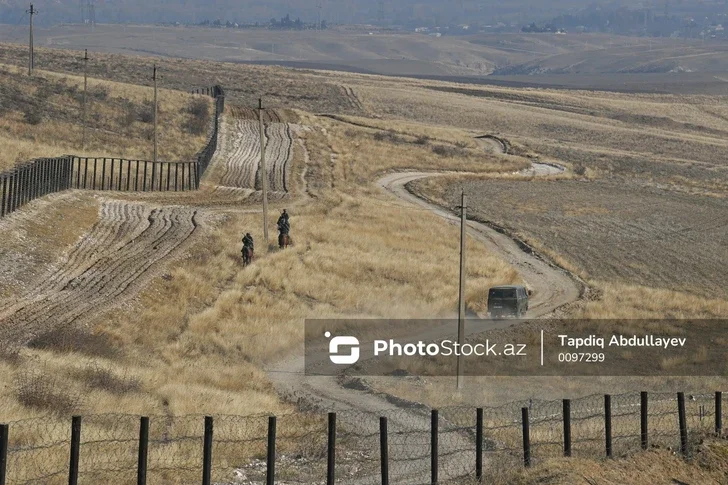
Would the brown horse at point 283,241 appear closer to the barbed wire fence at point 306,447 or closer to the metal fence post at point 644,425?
the barbed wire fence at point 306,447

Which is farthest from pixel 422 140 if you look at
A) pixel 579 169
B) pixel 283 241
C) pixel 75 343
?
pixel 75 343

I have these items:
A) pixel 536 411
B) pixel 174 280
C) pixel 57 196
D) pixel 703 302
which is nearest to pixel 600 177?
pixel 703 302

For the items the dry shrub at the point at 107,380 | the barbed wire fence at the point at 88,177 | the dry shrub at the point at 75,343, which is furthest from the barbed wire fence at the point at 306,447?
the barbed wire fence at the point at 88,177

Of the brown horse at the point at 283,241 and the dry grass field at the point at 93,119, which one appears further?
the dry grass field at the point at 93,119

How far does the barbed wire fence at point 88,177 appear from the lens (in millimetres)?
37188

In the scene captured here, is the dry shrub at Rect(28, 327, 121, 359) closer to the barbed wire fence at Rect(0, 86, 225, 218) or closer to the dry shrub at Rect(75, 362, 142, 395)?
the dry shrub at Rect(75, 362, 142, 395)

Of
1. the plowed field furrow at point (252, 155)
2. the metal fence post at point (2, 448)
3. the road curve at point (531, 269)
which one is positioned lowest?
the road curve at point (531, 269)

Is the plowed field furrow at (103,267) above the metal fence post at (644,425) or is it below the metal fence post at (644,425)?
below

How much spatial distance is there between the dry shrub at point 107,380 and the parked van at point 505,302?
17.0 metres

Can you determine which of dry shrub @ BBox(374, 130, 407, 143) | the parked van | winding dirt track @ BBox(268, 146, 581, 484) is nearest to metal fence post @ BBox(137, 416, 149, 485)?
winding dirt track @ BBox(268, 146, 581, 484)

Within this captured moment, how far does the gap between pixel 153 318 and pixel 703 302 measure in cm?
2010

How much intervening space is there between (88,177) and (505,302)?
22.1 meters

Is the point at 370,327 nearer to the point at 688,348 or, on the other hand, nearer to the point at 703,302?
the point at 688,348

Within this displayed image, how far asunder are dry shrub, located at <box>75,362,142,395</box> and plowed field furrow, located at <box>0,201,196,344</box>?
10.1 feet
